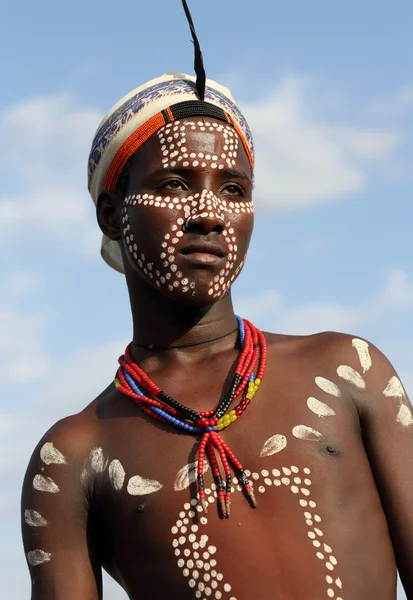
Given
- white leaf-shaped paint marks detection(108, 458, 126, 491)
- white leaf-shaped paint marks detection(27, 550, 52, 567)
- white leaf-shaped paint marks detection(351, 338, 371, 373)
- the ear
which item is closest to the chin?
the ear

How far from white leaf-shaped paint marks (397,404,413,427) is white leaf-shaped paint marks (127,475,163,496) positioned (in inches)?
40.1

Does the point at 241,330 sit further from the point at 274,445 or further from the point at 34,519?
the point at 34,519

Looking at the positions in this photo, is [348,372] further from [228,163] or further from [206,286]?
[228,163]

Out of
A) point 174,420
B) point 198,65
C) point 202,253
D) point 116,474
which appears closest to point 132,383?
point 174,420

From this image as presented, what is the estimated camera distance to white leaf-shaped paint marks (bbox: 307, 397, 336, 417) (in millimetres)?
4707

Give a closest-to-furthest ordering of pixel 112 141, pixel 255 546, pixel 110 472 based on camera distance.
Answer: pixel 255 546
pixel 110 472
pixel 112 141

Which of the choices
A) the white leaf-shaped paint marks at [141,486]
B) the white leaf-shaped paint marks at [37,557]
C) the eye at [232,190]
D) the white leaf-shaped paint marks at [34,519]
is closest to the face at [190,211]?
the eye at [232,190]

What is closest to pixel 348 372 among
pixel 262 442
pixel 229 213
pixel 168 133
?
pixel 262 442

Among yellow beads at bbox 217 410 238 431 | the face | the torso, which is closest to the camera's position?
the torso

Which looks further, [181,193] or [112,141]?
[112,141]

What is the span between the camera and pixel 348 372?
483 centimetres

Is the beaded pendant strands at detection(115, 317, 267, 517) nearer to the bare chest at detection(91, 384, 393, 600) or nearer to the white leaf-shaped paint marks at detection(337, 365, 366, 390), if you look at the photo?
the bare chest at detection(91, 384, 393, 600)

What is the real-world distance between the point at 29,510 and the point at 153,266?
1145mm

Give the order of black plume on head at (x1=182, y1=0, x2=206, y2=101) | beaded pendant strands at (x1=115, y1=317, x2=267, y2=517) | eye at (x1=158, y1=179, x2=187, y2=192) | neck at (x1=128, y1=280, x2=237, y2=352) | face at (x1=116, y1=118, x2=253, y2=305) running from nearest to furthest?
beaded pendant strands at (x1=115, y1=317, x2=267, y2=517), face at (x1=116, y1=118, x2=253, y2=305), eye at (x1=158, y1=179, x2=187, y2=192), neck at (x1=128, y1=280, x2=237, y2=352), black plume on head at (x1=182, y1=0, x2=206, y2=101)
